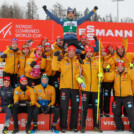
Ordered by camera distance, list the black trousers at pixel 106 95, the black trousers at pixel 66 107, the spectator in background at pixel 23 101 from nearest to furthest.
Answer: the spectator in background at pixel 23 101 < the black trousers at pixel 66 107 < the black trousers at pixel 106 95

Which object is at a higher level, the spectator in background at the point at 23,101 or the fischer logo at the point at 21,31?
the fischer logo at the point at 21,31

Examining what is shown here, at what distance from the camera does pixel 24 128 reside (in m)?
4.77

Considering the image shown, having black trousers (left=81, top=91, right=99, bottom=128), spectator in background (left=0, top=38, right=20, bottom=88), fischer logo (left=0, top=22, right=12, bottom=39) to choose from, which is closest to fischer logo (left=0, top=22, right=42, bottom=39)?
fischer logo (left=0, top=22, right=12, bottom=39)

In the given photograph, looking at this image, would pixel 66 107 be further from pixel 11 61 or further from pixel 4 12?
pixel 4 12

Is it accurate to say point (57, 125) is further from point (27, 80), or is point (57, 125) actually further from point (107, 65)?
point (107, 65)

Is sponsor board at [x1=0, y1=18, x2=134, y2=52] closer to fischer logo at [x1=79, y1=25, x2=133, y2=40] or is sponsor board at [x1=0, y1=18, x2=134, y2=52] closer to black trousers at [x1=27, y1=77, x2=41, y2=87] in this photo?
fischer logo at [x1=79, y1=25, x2=133, y2=40]

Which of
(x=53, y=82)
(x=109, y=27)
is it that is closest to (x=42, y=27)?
A: (x=109, y=27)

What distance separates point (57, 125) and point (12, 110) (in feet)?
3.74

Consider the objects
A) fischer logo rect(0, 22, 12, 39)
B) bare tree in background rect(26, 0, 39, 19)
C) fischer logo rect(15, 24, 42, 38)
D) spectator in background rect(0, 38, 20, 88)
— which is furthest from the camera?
bare tree in background rect(26, 0, 39, 19)

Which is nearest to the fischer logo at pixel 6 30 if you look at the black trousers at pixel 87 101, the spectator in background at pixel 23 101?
the spectator in background at pixel 23 101

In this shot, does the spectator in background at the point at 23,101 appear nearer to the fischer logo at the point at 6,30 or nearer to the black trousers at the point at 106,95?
the black trousers at the point at 106,95

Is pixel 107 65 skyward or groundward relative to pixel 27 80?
skyward

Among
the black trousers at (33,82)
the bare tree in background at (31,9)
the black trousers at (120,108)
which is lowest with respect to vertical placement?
the black trousers at (120,108)

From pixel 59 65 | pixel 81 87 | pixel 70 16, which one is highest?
pixel 70 16
